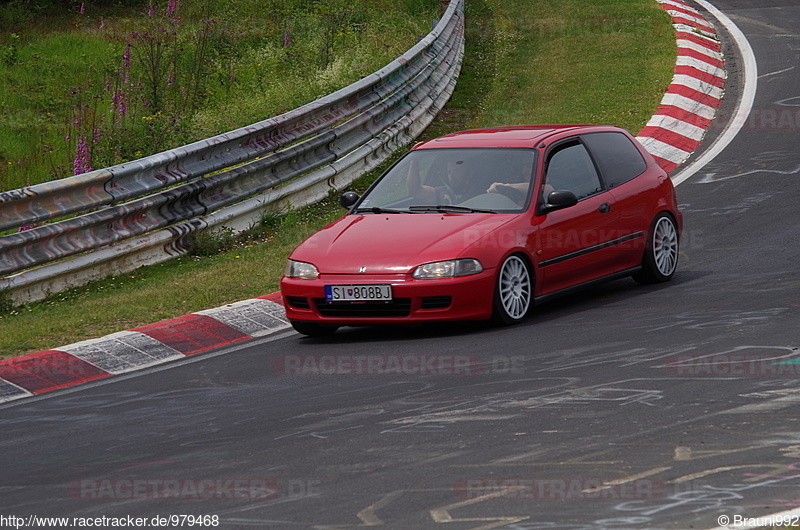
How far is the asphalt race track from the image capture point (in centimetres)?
489

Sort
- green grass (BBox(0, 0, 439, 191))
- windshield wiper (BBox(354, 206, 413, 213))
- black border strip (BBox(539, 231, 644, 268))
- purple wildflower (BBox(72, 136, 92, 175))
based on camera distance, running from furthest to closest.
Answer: green grass (BBox(0, 0, 439, 191))
purple wildflower (BBox(72, 136, 92, 175))
windshield wiper (BBox(354, 206, 413, 213))
black border strip (BBox(539, 231, 644, 268))

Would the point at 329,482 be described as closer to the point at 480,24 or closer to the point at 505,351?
the point at 505,351

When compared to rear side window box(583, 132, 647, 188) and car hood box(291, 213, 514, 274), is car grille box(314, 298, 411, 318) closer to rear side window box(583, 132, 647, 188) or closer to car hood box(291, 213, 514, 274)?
car hood box(291, 213, 514, 274)

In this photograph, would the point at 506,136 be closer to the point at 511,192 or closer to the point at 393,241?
the point at 511,192

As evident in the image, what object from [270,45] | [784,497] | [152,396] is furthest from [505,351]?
[270,45]

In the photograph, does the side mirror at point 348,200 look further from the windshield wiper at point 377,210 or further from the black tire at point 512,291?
the black tire at point 512,291

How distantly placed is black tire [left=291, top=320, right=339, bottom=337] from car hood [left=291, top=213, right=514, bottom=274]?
0.44 metres

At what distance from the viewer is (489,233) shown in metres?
8.77

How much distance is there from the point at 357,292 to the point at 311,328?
580 mm

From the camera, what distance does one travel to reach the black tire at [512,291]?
8625 mm

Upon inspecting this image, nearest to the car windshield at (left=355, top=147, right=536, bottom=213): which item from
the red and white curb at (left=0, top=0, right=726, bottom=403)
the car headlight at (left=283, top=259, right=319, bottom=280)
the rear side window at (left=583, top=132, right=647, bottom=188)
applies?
the rear side window at (left=583, top=132, right=647, bottom=188)

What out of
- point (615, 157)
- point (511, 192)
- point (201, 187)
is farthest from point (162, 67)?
point (511, 192)

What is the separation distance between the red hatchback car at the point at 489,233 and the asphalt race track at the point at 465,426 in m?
0.25

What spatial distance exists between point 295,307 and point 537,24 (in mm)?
15495
